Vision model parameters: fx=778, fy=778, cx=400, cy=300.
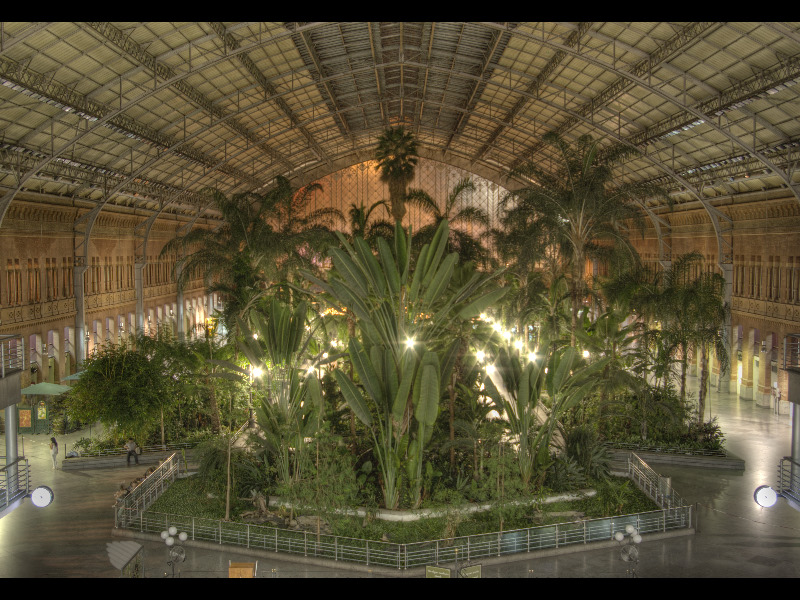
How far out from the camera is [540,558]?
1422 centimetres

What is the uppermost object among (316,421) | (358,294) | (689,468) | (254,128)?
(254,128)

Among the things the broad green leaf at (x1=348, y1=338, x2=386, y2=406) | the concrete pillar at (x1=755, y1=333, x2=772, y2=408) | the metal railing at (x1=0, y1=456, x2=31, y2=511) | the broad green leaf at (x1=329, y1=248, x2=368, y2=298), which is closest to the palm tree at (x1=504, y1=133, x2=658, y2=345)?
the broad green leaf at (x1=348, y1=338, x2=386, y2=406)

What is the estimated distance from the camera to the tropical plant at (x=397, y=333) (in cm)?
1558

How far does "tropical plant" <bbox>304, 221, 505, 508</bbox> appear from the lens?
51.1 ft

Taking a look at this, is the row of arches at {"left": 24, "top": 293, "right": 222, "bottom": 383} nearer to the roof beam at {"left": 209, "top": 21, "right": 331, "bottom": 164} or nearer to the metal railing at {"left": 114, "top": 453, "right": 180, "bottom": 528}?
the metal railing at {"left": 114, "top": 453, "right": 180, "bottom": 528}

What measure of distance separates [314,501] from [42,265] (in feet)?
69.5

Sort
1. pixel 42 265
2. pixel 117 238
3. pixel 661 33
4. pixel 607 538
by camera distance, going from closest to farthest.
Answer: pixel 607 538, pixel 661 33, pixel 42 265, pixel 117 238

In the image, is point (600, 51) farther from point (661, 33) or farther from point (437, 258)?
point (437, 258)

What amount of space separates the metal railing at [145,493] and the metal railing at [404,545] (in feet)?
0.09

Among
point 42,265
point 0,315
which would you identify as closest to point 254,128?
point 42,265

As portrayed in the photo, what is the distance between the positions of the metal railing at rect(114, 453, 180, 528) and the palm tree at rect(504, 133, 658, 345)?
37.5ft

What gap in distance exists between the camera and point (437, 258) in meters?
15.7

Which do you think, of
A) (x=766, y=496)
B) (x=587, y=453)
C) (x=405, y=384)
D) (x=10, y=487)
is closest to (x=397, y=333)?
(x=405, y=384)

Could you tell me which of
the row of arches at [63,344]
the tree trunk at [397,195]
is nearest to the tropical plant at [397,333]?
the row of arches at [63,344]
